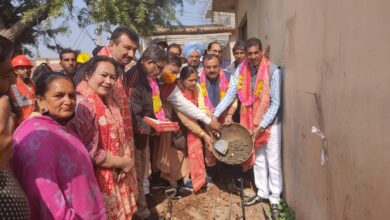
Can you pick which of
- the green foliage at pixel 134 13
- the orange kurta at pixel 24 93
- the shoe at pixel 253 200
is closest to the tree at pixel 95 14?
the green foliage at pixel 134 13

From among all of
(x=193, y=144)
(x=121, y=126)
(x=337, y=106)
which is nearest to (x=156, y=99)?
(x=193, y=144)

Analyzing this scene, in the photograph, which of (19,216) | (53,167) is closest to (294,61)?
(53,167)

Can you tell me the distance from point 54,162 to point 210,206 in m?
2.91

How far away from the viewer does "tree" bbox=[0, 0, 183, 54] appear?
6.01 meters

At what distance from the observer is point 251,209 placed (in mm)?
4207

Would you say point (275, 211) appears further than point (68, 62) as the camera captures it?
No

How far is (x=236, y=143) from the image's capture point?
161 inches

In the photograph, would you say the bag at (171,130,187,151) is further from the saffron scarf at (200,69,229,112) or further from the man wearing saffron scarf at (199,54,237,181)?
the saffron scarf at (200,69,229,112)

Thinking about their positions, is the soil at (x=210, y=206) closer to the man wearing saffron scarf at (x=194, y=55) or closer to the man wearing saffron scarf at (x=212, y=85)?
the man wearing saffron scarf at (x=212, y=85)

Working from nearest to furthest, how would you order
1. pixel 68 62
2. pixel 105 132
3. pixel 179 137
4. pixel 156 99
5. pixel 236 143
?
pixel 105 132 → pixel 156 99 → pixel 236 143 → pixel 179 137 → pixel 68 62

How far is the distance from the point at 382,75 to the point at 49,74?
70.2 inches

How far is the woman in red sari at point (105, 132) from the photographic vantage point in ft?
7.82

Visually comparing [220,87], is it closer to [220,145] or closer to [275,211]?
[220,145]

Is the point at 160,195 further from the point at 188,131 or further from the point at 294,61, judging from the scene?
the point at 294,61
